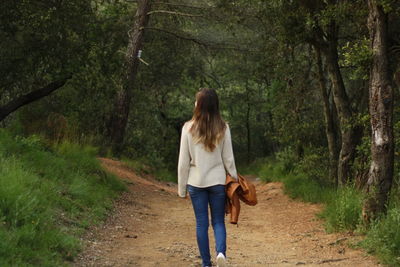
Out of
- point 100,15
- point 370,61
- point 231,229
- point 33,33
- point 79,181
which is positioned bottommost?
point 231,229

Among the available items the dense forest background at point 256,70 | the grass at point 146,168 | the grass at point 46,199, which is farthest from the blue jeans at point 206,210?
the grass at point 146,168

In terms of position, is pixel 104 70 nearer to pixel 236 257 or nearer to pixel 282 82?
pixel 282 82

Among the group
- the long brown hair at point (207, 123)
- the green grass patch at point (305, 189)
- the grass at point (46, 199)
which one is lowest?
the green grass patch at point (305, 189)

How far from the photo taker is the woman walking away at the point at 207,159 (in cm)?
579

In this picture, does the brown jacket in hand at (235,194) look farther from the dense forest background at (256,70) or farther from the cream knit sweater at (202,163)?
the dense forest background at (256,70)

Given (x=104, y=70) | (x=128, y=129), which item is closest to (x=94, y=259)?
(x=104, y=70)

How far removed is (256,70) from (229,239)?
7.36m

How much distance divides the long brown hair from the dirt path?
165 centimetres

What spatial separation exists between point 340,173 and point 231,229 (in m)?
2.85

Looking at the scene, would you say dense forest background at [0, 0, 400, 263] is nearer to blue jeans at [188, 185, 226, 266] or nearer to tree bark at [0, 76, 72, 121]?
tree bark at [0, 76, 72, 121]

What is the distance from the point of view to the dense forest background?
8.60 m

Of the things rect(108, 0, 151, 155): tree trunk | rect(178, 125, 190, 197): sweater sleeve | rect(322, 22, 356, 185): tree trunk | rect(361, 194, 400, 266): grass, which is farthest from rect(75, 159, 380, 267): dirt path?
rect(108, 0, 151, 155): tree trunk

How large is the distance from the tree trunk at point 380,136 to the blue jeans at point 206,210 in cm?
294

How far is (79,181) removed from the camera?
33.3 feet
